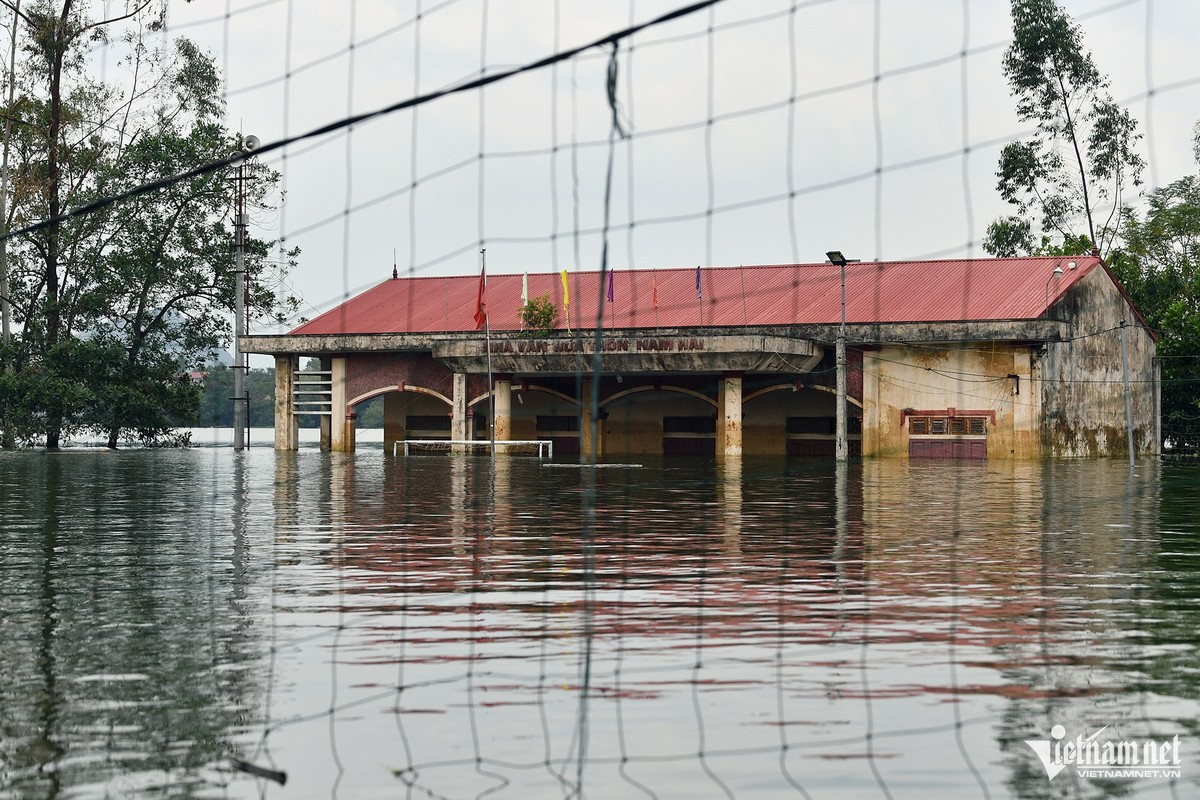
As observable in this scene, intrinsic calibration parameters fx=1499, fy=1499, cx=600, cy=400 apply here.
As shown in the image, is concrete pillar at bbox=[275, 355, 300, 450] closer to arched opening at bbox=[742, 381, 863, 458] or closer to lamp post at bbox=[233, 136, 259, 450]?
lamp post at bbox=[233, 136, 259, 450]

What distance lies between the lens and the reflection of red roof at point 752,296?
50.7 meters

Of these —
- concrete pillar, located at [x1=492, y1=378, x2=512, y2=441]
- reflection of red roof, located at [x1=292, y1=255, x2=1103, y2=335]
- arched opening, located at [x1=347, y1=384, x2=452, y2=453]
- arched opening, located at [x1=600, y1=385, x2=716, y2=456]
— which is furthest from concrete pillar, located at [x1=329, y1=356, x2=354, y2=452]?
arched opening, located at [x1=600, y1=385, x2=716, y2=456]

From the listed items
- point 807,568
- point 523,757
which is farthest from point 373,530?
point 523,757

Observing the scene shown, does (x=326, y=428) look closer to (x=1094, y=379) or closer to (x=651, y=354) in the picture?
(x=651, y=354)

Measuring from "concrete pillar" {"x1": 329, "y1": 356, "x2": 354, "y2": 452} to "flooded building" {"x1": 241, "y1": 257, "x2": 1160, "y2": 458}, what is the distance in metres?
0.08

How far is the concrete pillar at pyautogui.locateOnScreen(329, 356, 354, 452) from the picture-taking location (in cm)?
5831

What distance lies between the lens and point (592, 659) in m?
8.52

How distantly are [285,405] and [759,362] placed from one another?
20.8 meters

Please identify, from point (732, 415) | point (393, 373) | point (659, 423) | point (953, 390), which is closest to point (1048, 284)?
point (953, 390)

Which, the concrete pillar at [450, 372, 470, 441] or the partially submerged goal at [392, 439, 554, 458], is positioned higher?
the concrete pillar at [450, 372, 470, 441]

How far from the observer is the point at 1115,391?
52531 millimetres

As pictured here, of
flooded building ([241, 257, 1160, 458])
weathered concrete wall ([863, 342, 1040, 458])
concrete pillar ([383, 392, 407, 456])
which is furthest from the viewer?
concrete pillar ([383, 392, 407, 456])

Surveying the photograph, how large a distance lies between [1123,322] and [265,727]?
50.2 meters
